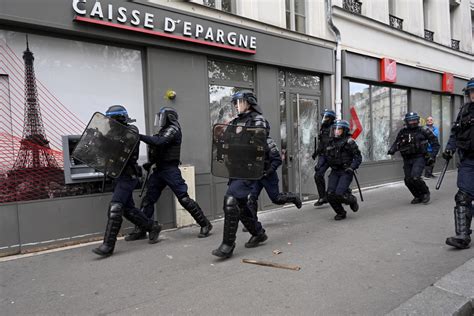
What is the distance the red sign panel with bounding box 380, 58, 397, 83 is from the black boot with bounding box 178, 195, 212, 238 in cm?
705

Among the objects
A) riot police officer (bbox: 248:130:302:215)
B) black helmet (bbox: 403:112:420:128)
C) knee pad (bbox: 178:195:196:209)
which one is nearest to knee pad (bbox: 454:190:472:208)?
riot police officer (bbox: 248:130:302:215)

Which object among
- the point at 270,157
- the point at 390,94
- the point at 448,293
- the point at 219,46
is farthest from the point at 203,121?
the point at 390,94

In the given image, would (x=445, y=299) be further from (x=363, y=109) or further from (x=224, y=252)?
(x=363, y=109)

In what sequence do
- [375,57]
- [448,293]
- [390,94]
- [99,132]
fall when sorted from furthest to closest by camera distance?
1. [390,94]
2. [375,57]
3. [99,132]
4. [448,293]

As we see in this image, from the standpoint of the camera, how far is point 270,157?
433 cm

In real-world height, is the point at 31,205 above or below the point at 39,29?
below

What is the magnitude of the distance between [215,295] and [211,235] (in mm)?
1990

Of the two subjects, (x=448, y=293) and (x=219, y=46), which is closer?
(x=448, y=293)

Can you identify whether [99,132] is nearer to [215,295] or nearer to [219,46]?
[215,295]

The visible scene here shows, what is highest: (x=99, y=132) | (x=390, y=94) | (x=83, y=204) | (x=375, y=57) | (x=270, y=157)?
(x=375, y=57)

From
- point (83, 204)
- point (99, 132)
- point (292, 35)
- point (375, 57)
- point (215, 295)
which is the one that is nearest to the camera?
point (215, 295)

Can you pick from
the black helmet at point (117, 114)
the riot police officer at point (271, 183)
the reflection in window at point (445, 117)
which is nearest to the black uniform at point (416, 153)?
the riot police officer at point (271, 183)

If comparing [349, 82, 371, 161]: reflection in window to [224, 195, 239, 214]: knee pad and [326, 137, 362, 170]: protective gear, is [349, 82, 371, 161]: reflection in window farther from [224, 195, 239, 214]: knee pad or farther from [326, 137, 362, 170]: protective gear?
[224, 195, 239, 214]: knee pad

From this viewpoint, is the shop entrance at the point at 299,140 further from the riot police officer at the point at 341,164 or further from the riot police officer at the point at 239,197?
the riot police officer at the point at 239,197
